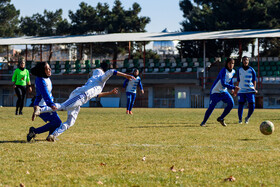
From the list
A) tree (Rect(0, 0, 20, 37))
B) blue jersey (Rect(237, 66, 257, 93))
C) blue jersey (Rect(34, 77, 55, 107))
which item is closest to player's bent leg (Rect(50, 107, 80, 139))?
blue jersey (Rect(34, 77, 55, 107))

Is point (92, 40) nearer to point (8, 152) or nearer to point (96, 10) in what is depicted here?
point (96, 10)

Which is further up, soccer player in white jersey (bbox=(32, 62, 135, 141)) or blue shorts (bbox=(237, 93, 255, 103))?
soccer player in white jersey (bbox=(32, 62, 135, 141))

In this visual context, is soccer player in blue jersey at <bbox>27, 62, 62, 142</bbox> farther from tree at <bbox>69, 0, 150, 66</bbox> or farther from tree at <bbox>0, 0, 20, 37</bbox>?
tree at <bbox>0, 0, 20, 37</bbox>

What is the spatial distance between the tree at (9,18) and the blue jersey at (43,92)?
60.2m

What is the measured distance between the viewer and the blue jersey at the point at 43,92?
856 cm

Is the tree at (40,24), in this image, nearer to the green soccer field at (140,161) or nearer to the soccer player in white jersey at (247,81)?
the soccer player in white jersey at (247,81)

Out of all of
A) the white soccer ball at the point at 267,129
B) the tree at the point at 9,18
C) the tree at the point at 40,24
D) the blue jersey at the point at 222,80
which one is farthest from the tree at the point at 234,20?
the white soccer ball at the point at 267,129

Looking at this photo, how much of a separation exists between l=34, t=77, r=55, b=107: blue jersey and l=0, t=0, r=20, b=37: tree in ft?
198

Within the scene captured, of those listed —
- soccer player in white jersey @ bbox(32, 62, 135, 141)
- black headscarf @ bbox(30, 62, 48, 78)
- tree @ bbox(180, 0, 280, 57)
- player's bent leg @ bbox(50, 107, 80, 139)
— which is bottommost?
player's bent leg @ bbox(50, 107, 80, 139)

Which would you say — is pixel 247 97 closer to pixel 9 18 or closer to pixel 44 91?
pixel 44 91

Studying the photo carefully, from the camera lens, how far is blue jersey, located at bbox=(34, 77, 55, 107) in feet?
28.1

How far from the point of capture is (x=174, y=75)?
38344 mm

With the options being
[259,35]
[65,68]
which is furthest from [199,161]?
[65,68]

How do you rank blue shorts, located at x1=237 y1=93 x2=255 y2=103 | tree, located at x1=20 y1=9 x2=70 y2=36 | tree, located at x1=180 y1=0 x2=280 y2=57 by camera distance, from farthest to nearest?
tree, located at x1=20 y1=9 x2=70 y2=36
tree, located at x1=180 y1=0 x2=280 y2=57
blue shorts, located at x1=237 y1=93 x2=255 y2=103
